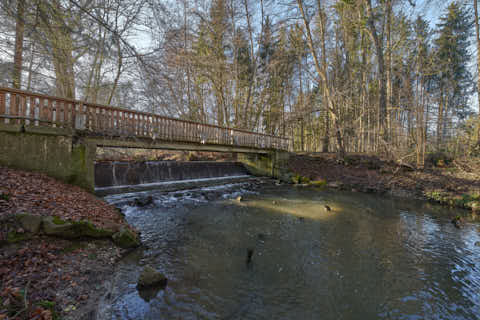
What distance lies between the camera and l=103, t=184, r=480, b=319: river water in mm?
2850

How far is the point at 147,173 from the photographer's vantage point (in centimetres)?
991

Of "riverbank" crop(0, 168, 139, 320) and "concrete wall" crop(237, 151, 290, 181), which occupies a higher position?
"concrete wall" crop(237, 151, 290, 181)

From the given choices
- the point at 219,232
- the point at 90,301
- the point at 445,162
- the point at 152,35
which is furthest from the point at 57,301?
the point at 445,162

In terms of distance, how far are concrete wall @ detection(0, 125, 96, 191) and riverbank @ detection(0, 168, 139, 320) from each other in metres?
0.64

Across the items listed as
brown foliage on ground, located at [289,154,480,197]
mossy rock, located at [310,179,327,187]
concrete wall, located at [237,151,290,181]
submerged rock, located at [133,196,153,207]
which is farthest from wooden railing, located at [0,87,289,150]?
brown foliage on ground, located at [289,154,480,197]

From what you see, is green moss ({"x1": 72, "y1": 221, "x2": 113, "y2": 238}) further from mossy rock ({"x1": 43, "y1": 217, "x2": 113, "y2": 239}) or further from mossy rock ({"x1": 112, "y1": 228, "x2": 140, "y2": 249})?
mossy rock ({"x1": 112, "y1": 228, "x2": 140, "y2": 249})

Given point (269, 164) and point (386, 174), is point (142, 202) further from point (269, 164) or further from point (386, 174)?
Answer: point (386, 174)

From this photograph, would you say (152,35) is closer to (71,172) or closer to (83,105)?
(83,105)

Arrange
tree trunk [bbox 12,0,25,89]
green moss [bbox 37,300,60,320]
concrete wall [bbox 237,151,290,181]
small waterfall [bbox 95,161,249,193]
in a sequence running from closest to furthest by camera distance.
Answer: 1. green moss [bbox 37,300,60,320]
2. tree trunk [bbox 12,0,25,89]
3. small waterfall [bbox 95,161,249,193]
4. concrete wall [bbox 237,151,290,181]

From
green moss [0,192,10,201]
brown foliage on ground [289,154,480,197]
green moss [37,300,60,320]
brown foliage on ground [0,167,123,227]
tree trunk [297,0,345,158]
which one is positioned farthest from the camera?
tree trunk [297,0,345,158]

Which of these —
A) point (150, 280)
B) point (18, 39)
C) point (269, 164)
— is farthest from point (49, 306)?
point (269, 164)

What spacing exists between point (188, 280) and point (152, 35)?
464 cm

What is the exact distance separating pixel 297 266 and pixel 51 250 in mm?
4132

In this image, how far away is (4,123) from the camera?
16.8 feet
